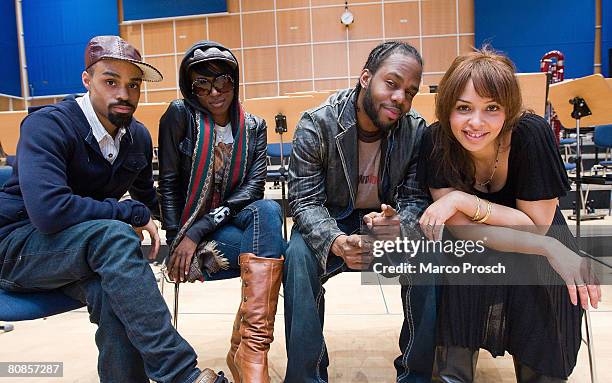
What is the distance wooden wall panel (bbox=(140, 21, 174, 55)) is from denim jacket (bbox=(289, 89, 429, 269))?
845 centimetres

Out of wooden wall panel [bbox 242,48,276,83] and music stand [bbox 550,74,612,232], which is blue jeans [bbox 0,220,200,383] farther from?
wooden wall panel [bbox 242,48,276,83]

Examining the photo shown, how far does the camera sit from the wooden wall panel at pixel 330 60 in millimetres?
8750

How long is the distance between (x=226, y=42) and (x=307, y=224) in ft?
27.2

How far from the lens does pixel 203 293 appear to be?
108 inches

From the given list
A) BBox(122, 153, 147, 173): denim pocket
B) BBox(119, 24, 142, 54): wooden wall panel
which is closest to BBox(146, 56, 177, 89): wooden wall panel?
BBox(119, 24, 142, 54): wooden wall panel

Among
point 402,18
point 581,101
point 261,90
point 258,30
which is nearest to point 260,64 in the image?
point 261,90

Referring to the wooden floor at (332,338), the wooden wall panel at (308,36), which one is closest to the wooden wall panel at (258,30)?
the wooden wall panel at (308,36)

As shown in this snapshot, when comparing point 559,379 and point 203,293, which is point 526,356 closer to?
point 559,379

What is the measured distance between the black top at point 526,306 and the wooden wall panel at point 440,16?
789cm

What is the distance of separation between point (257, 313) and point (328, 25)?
26.7 ft

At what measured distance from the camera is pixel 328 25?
8664 millimetres

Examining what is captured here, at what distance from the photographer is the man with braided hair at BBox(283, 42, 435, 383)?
4.51 feet

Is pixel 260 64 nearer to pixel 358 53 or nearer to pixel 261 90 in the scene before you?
pixel 261 90

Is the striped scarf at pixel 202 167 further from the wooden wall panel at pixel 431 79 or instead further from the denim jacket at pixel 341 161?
the wooden wall panel at pixel 431 79
